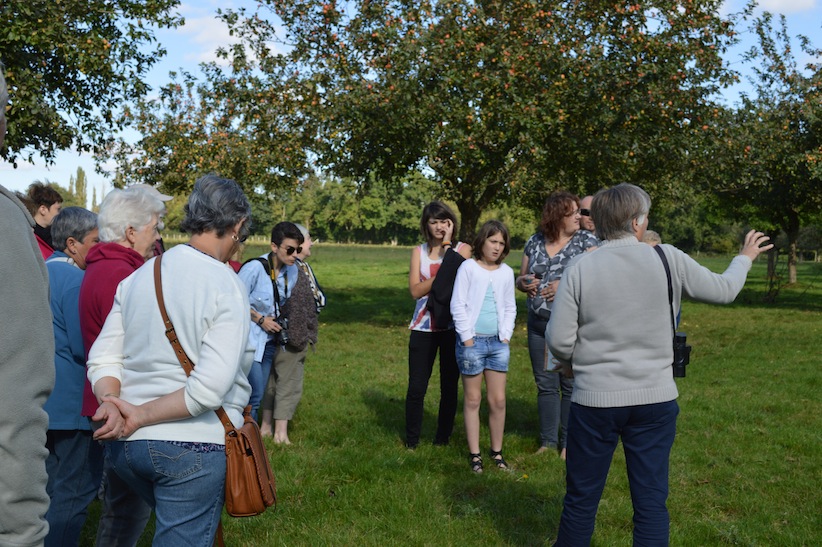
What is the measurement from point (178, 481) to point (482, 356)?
13.6ft

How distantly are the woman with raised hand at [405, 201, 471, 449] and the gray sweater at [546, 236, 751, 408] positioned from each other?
10.5 ft

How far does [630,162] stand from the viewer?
16.7 metres

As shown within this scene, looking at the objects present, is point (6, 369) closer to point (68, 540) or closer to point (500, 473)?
point (68, 540)

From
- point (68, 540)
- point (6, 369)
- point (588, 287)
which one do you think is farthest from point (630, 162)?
point (6, 369)

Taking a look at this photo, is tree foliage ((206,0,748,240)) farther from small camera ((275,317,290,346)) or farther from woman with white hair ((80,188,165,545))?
woman with white hair ((80,188,165,545))

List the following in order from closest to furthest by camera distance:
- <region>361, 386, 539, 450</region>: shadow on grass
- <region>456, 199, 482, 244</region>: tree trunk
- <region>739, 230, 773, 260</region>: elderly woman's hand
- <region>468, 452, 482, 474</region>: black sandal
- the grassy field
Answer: <region>739, 230, 773, 260</region>: elderly woman's hand, the grassy field, <region>468, 452, 482, 474</region>: black sandal, <region>361, 386, 539, 450</region>: shadow on grass, <region>456, 199, 482, 244</region>: tree trunk

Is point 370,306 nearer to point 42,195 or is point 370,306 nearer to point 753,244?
point 42,195

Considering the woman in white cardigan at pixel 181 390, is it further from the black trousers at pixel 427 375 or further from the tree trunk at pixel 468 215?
the tree trunk at pixel 468 215

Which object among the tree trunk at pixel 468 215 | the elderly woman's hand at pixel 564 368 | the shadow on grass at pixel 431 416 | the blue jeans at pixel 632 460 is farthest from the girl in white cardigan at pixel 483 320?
the tree trunk at pixel 468 215

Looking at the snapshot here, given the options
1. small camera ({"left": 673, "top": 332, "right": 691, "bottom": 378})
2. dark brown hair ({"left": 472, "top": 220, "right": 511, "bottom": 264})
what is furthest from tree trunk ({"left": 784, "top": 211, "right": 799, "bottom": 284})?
small camera ({"left": 673, "top": 332, "right": 691, "bottom": 378})

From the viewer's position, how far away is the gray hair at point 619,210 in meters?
4.02

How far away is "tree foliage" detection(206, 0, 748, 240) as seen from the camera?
15.8 m

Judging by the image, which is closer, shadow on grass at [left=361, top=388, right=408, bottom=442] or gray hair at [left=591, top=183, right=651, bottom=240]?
gray hair at [left=591, top=183, right=651, bottom=240]

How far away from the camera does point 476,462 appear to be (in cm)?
688
